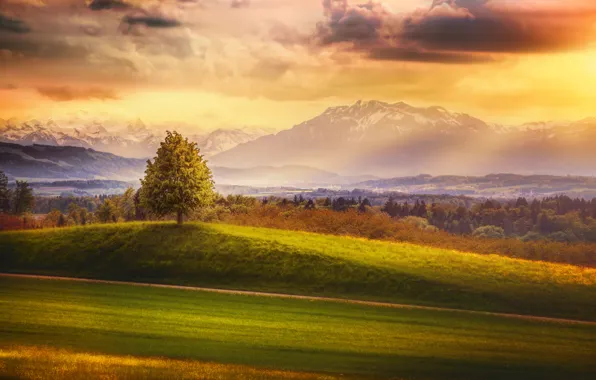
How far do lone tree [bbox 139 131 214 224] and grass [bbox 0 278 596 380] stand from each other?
21.1 m

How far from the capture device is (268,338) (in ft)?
140

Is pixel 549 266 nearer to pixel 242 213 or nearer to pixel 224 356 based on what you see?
pixel 224 356

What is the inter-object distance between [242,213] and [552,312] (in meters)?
101

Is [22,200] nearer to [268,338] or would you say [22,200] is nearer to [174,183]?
[174,183]

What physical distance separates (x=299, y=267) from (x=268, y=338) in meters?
25.3

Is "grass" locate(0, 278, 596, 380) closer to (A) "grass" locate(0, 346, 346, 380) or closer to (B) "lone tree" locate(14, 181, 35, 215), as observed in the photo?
(A) "grass" locate(0, 346, 346, 380)

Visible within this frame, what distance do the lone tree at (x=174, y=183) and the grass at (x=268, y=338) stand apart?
69.2 feet

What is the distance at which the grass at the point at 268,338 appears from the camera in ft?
117

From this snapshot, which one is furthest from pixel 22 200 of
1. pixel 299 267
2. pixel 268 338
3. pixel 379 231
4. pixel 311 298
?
pixel 268 338

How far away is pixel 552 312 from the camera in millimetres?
61031

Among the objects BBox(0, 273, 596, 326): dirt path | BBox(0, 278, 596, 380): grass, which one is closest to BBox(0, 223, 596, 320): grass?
BBox(0, 273, 596, 326): dirt path

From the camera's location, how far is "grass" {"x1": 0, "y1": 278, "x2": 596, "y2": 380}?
3562cm

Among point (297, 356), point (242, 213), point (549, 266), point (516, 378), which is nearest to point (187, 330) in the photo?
point (297, 356)

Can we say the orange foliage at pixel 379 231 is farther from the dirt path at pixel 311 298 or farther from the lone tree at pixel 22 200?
the lone tree at pixel 22 200
